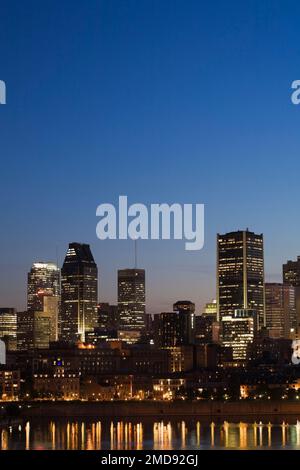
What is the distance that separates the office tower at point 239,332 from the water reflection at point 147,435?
30442mm

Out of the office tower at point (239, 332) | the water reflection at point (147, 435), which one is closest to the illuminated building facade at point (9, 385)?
the water reflection at point (147, 435)

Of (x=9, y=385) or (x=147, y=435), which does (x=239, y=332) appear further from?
(x=147, y=435)

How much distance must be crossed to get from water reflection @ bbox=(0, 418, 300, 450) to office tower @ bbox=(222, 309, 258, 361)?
3044 centimetres

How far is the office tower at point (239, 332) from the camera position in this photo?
66688mm

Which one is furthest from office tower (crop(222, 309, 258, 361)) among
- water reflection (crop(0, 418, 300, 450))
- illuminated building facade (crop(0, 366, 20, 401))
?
water reflection (crop(0, 418, 300, 450))

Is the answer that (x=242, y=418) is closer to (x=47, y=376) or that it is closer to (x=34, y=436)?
(x=34, y=436)

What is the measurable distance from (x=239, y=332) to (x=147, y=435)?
4049 cm

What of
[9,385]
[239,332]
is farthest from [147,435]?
[239,332]

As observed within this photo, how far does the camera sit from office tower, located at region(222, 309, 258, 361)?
66.7 metres

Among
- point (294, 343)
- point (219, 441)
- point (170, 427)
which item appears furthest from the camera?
point (294, 343)

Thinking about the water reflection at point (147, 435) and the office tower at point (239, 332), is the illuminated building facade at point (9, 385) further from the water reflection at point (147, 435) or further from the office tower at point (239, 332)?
the office tower at point (239, 332)

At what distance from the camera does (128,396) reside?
49.4m
